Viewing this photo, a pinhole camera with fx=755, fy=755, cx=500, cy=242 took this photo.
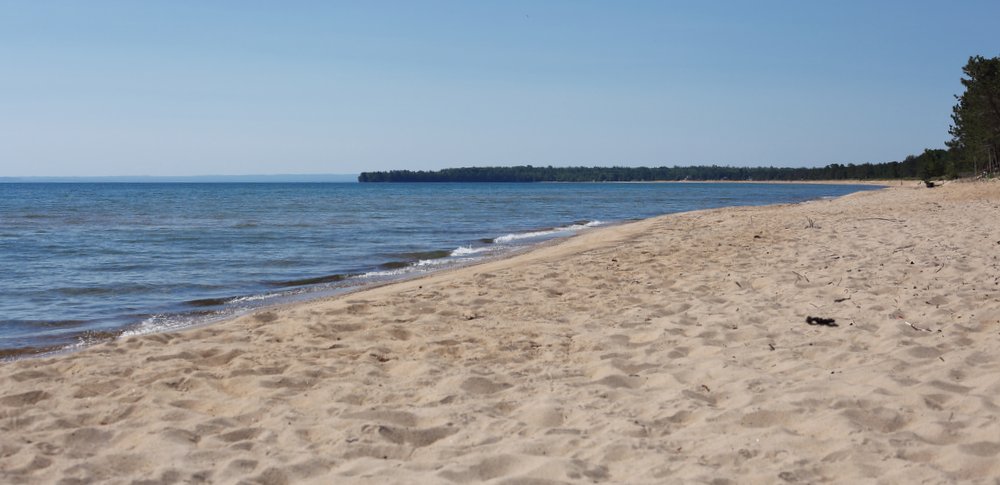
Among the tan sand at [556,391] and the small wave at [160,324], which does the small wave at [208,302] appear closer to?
the small wave at [160,324]

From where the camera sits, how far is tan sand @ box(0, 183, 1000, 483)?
12.5 ft

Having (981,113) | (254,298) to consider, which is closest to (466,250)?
(254,298)

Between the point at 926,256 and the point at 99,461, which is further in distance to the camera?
the point at 926,256

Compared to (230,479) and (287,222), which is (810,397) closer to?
(230,479)

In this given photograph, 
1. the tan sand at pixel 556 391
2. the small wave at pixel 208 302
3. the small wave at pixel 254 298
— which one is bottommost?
the small wave at pixel 208 302

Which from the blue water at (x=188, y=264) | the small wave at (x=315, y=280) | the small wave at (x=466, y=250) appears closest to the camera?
the blue water at (x=188, y=264)

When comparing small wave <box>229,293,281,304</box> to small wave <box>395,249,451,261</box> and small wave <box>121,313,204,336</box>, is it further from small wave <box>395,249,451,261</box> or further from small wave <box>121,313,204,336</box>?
small wave <box>395,249,451,261</box>

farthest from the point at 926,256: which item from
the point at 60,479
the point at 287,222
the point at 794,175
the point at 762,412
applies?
the point at 794,175

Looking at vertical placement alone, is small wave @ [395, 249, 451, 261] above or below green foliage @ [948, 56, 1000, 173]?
below

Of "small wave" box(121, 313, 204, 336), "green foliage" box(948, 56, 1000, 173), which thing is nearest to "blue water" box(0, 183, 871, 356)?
"small wave" box(121, 313, 204, 336)

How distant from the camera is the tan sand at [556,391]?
379cm

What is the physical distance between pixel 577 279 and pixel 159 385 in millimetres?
5786

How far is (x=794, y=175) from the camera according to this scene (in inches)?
6796

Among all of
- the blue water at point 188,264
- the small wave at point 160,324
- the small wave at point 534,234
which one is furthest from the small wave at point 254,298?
the small wave at point 534,234
